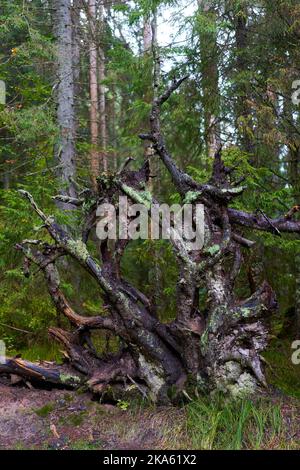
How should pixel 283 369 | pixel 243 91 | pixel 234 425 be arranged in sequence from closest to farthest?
pixel 234 425
pixel 283 369
pixel 243 91

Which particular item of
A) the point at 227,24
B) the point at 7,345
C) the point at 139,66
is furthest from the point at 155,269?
the point at 227,24

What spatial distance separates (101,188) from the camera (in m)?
5.73

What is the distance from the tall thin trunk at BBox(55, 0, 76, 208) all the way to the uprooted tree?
396cm

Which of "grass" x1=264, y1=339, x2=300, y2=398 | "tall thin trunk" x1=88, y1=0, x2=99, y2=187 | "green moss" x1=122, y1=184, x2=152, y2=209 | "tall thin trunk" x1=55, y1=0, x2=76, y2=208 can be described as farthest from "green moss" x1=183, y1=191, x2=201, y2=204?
"tall thin trunk" x1=88, y1=0, x2=99, y2=187

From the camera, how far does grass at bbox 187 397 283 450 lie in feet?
13.9

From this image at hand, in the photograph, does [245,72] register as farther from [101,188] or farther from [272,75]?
[101,188]

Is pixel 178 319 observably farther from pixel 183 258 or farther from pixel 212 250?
pixel 212 250

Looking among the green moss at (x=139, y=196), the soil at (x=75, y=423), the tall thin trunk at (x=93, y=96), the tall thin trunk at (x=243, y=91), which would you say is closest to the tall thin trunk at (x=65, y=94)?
the tall thin trunk at (x=93, y=96)

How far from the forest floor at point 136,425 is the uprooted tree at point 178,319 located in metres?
0.27

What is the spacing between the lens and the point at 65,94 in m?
9.62

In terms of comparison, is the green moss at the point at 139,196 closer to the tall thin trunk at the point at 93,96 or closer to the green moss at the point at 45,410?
the green moss at the point at 45,410

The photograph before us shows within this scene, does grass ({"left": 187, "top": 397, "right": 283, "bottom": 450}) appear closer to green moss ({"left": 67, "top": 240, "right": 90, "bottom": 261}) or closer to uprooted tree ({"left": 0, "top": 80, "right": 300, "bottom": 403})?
uprooted tree ({"left": 0, "top": 80, "right": 300, "bottom": 403})

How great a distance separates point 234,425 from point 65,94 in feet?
24.9

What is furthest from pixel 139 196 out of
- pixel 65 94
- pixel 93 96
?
pixel 93 96
